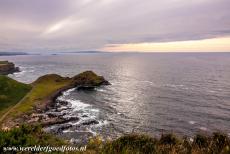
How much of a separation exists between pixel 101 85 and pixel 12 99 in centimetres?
4695

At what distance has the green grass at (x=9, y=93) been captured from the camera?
240 ft

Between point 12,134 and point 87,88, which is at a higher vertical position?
point 12,134

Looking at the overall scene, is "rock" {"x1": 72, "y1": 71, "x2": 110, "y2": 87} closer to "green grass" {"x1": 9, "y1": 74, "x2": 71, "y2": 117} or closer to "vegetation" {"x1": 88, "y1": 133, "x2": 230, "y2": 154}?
"green grass" {"x1": 9, "y1": 74, "x2": 71, "y2": 117}

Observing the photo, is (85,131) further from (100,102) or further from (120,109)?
(100,102)

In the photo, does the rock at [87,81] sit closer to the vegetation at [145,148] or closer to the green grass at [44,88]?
the green grass at [44,88]

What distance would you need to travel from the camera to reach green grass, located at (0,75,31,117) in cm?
7308

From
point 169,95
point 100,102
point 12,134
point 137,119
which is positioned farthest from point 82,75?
point 12,134

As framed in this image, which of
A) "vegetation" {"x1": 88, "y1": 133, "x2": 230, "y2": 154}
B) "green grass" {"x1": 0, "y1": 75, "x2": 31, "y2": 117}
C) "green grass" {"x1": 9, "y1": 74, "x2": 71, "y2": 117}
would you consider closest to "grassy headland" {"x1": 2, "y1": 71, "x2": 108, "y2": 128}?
"green grass" {"x1": 9, "y1": 74, "x2": 71, "y2": 117}

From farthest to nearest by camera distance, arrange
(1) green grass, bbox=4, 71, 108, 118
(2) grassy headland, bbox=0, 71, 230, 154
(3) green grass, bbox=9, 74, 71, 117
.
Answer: (1) green grass, bbox=4, 71, 108, 118, (3) green grass, bbox=9, 74, 71, 117, (2) grassy headland, bbox=0, 71, 230, 154

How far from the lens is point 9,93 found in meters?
83.4

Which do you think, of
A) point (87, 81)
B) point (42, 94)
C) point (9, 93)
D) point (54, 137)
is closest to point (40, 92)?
point (42, 94)

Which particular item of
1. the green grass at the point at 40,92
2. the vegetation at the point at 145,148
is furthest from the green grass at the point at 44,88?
the vegetation at the point at 145,148

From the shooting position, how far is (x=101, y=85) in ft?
380

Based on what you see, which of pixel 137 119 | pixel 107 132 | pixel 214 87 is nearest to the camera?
pixel 107 132
